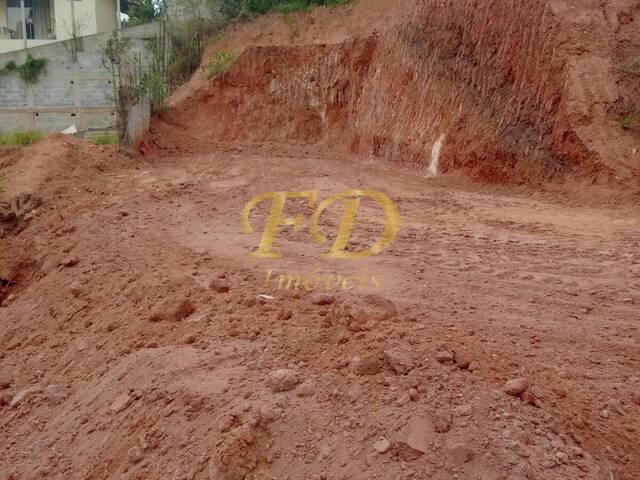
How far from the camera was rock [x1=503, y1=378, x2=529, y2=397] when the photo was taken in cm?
303

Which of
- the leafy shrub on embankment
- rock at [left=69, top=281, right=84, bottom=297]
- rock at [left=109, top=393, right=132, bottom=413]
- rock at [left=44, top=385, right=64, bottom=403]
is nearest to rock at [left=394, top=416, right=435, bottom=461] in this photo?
rock at [left=109, top=393, right=132, bottom=413]

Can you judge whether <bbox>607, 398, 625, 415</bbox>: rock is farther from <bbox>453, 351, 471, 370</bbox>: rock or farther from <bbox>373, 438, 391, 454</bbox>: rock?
<bbox>373, 438, 391, 454</bbox>: rock

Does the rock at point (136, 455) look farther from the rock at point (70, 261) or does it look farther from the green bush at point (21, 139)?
the green bush at point (21, 139)

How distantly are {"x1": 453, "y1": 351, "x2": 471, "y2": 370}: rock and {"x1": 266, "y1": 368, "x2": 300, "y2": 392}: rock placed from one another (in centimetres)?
79

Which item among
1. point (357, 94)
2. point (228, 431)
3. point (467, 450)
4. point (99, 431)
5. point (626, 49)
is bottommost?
point (99, 431)

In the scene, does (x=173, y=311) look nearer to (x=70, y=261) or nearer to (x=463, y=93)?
(x=70, y=261)

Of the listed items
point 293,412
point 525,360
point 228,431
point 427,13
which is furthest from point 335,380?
point 427,13

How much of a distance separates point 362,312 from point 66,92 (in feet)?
52.0

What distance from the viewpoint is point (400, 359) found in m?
3.26

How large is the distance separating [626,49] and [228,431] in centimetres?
749

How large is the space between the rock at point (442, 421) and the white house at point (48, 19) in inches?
807

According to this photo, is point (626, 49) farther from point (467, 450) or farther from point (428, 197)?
point (467, 450)

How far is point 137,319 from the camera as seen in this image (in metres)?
4.75
